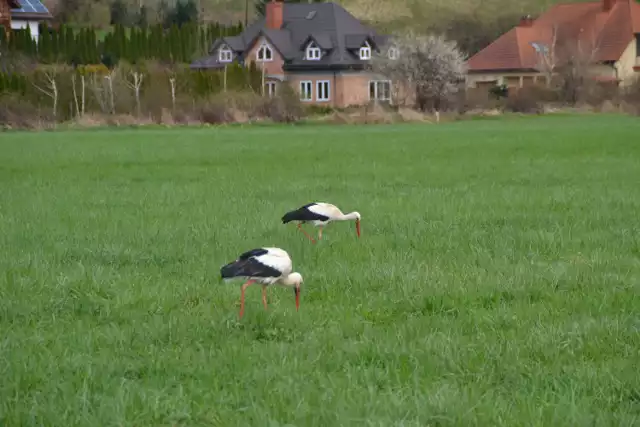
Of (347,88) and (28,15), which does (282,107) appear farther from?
(28,15)

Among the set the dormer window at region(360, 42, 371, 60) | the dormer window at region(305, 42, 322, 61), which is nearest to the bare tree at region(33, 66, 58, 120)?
the dormer window at region(305, 42, 322, 61)

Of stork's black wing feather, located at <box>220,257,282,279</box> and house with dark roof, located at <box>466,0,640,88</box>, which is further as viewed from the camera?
house with dark roof, located at <box>466,0,640,88</box>

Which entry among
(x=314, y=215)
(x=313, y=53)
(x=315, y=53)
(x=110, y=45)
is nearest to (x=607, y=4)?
(x=315, y=53)

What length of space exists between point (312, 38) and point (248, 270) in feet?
245

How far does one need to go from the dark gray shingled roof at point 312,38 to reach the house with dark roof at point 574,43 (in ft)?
35.2

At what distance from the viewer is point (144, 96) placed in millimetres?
55781

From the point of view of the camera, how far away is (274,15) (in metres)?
86.2

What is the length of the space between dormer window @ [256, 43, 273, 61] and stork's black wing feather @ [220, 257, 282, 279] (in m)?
76.3

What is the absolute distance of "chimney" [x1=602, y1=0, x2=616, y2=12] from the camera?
3504 inches

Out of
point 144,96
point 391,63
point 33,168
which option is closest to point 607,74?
point 391,63

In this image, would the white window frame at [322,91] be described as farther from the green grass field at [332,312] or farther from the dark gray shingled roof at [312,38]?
the green grass field at [332,312]

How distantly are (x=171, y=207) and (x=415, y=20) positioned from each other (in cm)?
14700

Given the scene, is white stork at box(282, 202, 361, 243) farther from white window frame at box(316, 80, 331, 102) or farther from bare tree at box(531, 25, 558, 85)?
white window frame at box(316, 80, 331, 102)

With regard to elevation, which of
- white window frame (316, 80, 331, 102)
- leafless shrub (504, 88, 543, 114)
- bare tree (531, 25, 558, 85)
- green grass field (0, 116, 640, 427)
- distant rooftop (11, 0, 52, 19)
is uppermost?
distant rooftop (11, 0, 52, 19)
